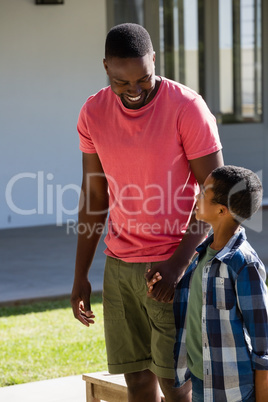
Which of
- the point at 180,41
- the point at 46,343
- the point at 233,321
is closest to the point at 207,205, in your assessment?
the point at 233,321

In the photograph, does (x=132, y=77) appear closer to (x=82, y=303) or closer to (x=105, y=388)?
(x=82, y=303)

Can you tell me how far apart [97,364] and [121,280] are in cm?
206

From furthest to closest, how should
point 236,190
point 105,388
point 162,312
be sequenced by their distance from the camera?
point 105,388
point 162,312
point 236,190

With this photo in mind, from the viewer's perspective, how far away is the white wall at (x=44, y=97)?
9.55 m

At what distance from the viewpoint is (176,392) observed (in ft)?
9.13

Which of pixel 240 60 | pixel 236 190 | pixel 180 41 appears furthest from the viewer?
pixel 240 60

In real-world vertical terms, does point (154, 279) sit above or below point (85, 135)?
below

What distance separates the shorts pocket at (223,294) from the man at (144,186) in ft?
0.67

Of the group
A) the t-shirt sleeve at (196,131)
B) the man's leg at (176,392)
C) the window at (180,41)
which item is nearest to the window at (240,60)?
the window at (180,41)

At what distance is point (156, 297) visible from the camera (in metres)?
2.72

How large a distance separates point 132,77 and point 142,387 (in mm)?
1253

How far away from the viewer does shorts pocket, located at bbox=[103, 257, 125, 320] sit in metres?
3.00

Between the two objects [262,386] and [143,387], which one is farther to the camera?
[143,387]

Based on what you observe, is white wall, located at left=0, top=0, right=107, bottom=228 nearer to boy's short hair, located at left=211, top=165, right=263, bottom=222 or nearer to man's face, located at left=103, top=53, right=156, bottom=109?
man's face, located at left=103, top=53, right=156, bottom=109
